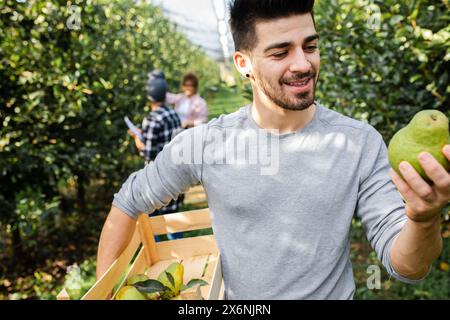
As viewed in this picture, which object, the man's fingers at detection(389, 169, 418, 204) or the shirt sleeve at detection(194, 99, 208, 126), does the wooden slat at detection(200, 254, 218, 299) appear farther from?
the shirt sleeve at detection(194, 99, 208, 126)

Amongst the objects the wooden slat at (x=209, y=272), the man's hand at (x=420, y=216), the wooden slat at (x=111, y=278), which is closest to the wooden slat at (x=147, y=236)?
the wooden slat at (x=111, y=278)

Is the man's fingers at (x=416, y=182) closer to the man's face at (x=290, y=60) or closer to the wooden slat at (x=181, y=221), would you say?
the man's face at (x=290, y=60)

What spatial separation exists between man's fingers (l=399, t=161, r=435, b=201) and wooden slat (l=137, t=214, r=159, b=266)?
130cm

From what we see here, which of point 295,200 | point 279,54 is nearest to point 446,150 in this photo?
point 295,200

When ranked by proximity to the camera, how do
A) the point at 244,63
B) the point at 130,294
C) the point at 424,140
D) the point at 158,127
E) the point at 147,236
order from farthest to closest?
the point at 158,127 < the point at 147,236 < the point at 244,63 < the point at 130,294 < the point at 424,140

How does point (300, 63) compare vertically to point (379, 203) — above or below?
above

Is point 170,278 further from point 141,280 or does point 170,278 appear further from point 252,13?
point 252,13

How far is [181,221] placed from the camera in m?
2.12

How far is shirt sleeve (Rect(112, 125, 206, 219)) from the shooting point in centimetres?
169

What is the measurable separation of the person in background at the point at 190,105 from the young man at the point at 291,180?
177 inches

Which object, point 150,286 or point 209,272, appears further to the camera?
point 209,272

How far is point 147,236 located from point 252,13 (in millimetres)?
1045
